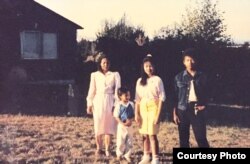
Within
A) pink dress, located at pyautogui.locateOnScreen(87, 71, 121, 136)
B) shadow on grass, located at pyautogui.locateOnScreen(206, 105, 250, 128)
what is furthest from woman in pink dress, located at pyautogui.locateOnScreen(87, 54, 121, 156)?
shadow on grass, located at pyautogui.locateOnScreen(206, 105, 250, 128)

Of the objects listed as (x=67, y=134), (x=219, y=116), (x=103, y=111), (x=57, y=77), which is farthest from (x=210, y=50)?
(x=103, y=111)

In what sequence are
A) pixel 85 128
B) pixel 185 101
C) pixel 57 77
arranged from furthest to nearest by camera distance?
pixel 57 77
pixel 85 128
pixel 185 101

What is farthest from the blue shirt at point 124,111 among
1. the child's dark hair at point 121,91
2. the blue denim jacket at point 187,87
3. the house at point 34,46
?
the house at point 34,46

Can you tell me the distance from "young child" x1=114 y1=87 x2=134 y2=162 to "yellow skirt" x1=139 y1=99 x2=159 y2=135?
0.96 feet

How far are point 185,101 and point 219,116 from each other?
707 centimetres

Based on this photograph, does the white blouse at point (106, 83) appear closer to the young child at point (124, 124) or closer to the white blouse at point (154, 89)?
the young child at point (124, 124)

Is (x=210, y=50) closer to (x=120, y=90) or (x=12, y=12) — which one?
(x=12, y=12)

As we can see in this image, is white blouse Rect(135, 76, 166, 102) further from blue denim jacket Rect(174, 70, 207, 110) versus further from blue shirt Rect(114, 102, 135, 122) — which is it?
blue shirt Rect(114, 102, 135, 122)

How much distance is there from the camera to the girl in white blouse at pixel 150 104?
648 centimetres

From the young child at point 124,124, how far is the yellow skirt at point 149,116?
29 centimetres

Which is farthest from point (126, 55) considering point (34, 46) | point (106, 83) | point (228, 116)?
point (106, 83)

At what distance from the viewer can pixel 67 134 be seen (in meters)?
9.30

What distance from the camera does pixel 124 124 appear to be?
270 inches

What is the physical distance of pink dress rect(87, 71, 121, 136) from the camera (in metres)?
7.22
